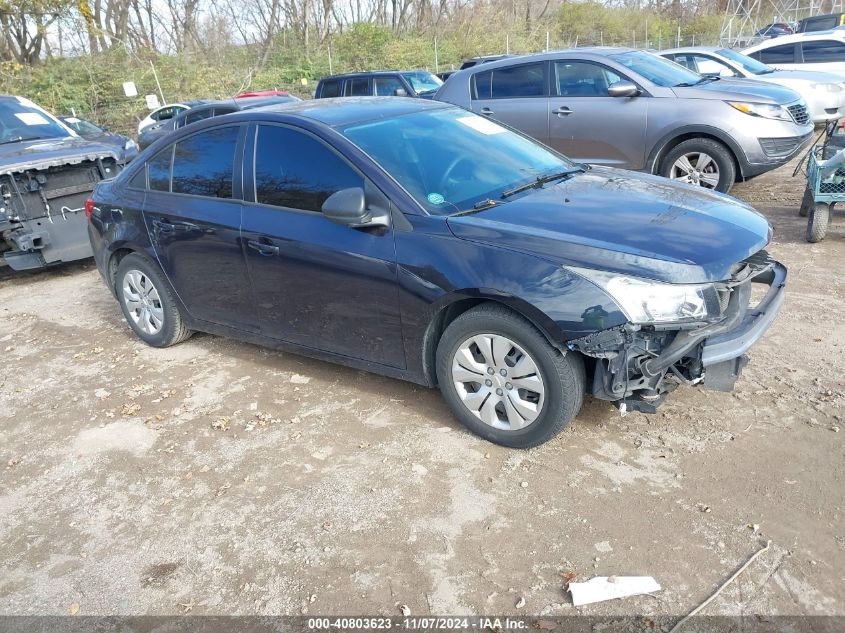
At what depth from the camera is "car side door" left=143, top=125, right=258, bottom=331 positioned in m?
4.41

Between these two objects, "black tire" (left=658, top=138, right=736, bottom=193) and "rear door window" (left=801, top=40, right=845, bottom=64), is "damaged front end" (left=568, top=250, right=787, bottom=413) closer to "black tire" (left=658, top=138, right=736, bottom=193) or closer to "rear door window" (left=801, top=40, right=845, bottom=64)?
"black tire" (left=658, top=138, right=736, bottom=193)

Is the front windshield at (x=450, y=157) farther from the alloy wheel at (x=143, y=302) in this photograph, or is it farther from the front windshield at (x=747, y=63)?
the front windshield at (x=747, y=63)

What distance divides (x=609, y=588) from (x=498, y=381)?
3.76ft

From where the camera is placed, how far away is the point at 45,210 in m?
7.32

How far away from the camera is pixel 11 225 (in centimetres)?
708

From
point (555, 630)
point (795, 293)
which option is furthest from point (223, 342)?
point (795, 293)

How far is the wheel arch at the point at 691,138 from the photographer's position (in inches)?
289

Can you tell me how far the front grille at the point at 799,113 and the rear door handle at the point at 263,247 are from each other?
6.36 meters

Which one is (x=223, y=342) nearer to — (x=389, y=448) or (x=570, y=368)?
(x=389, y=448)

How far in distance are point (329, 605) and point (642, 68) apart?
293 inches

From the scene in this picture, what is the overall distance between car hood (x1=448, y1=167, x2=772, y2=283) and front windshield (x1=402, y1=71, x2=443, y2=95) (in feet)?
34.3

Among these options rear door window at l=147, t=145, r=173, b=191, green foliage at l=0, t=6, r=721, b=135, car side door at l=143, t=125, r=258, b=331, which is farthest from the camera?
green foliage at l=0, t=6, r=721, b=135

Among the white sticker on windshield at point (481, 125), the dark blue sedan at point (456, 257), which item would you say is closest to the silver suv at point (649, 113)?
the dark blue sedan at point (456, 257)

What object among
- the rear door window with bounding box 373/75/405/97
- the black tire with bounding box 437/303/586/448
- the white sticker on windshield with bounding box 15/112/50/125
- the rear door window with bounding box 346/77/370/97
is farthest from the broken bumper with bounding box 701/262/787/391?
the rear door window with bounding box 346/77/370/97
